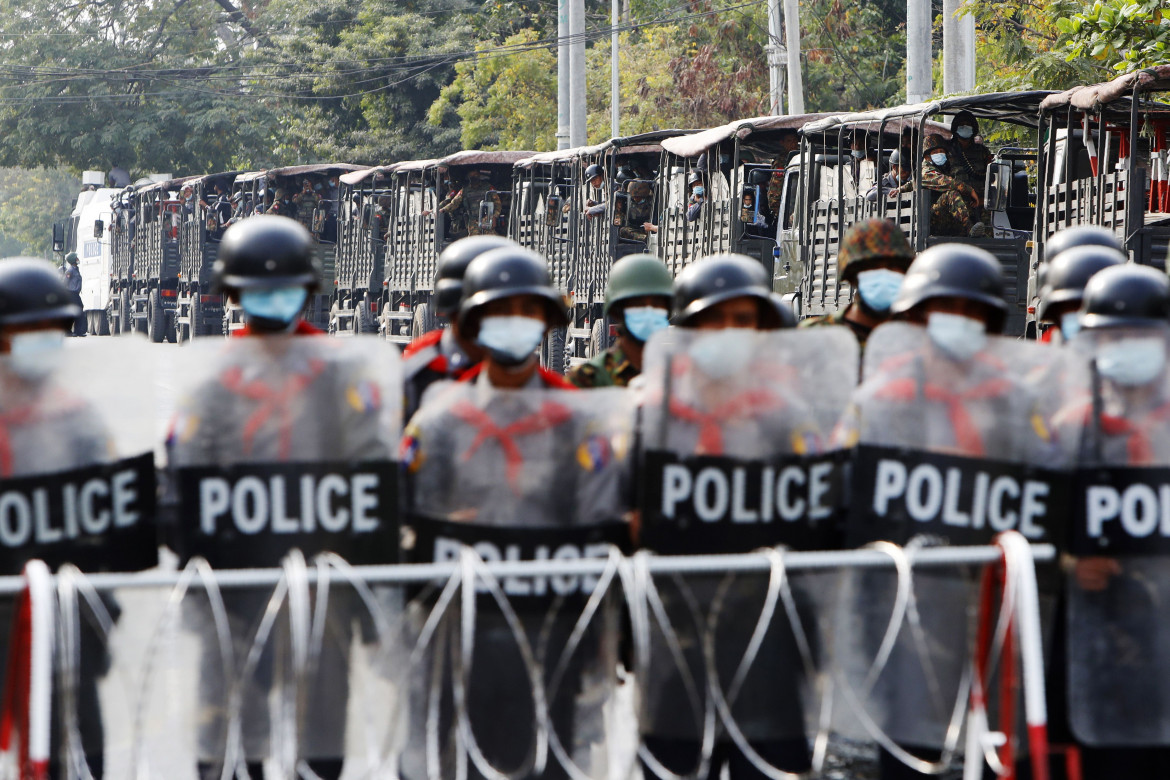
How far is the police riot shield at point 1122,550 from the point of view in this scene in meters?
3.83

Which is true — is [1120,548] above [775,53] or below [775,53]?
below

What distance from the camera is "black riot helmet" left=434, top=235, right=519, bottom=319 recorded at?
5648 mm

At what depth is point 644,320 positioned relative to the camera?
5691 millimetres

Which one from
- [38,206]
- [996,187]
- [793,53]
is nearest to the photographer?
[996,187]

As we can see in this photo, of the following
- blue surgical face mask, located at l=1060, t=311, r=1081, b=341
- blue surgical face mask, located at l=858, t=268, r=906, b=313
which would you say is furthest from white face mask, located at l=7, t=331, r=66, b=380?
blue surgical face mask, located at l=858, t=268, r=906, b=313

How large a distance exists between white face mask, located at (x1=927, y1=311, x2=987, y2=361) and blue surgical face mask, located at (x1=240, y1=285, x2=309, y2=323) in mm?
1475

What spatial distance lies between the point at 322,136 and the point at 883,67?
699 inches

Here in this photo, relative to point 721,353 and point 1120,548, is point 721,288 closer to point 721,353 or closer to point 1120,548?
point 721,353

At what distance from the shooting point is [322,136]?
47688mm

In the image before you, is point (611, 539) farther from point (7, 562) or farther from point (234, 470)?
point (7, 562)

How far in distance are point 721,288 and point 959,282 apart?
0.56 metres

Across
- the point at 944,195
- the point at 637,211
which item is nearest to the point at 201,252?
the point at 637,211

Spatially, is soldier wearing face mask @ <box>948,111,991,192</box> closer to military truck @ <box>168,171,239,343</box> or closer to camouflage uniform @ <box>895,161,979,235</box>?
camouflage uniform @ <box>895,161,979,235</box>

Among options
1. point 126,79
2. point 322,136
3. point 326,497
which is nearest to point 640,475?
point 326,497
